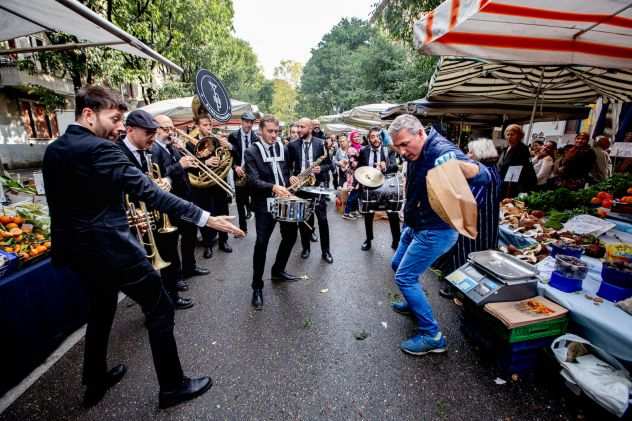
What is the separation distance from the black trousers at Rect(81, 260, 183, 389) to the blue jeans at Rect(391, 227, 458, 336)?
2030 mm

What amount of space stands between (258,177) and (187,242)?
5.16ft

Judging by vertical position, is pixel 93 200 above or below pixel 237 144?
below

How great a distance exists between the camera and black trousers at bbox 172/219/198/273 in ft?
13.5

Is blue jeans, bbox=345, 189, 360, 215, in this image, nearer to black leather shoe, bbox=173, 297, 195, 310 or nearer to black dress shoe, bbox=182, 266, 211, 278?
black dress shoe, bbox=182, 266, 211, 278

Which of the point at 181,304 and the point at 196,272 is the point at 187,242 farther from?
the point at 181,304

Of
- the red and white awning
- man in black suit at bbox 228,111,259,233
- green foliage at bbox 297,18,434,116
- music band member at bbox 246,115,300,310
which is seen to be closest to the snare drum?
music band member at bbox 246,115,300,310

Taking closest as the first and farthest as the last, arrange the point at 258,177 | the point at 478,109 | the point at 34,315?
the point at 34,315, the point at 258,177, the point at 478,109

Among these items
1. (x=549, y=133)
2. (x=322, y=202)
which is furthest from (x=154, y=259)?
(x=549, y=133)

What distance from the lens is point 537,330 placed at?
93.5 inches

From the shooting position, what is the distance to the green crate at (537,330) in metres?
2.33

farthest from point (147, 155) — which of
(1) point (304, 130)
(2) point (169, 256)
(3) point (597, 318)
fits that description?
(3) point (597, 318)

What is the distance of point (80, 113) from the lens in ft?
5.99

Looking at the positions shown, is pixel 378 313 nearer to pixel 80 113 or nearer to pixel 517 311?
pixel 517 311

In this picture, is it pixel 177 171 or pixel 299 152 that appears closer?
pixel 177 171
